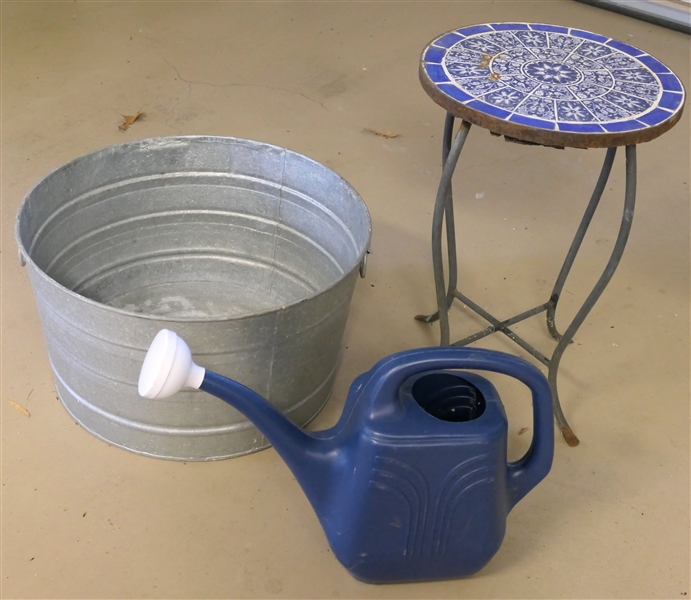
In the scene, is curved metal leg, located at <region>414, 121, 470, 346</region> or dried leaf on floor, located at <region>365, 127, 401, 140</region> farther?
dried leaf on floor, located at <region>365, 127, 401, 140</region>

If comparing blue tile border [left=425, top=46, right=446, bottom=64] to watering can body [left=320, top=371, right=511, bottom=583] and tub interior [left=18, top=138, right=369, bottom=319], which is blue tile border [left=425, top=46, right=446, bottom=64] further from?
watering can body [left=320, top=371, right=511, bottom=583]

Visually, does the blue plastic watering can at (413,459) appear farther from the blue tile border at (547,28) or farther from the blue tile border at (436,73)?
the blue tile border at (547,28)

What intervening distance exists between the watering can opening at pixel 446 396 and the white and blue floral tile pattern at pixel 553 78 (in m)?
0.42

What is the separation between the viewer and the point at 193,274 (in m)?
1.82

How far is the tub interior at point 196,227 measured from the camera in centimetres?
156

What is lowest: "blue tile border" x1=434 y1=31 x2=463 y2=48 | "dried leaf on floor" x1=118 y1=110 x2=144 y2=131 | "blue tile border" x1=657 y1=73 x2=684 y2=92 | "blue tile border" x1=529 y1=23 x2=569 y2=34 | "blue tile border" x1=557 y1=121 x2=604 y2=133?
"dried leaf on floor" x1=118 y1=110 x2=144 y2=131

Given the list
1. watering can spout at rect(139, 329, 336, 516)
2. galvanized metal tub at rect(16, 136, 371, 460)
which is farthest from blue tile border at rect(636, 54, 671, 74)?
watering can spout at rect(139, 329, 336, 516)

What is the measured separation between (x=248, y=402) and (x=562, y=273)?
0.86 m

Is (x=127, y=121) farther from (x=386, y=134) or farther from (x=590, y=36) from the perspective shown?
(x=590, y=36)

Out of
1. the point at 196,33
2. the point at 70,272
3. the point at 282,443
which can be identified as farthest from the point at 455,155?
the point at 196,33

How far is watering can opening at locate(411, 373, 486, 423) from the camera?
1.21m

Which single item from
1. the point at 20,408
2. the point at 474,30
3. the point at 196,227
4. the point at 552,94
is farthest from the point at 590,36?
the point at 20,408

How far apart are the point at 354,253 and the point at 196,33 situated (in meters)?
1.91

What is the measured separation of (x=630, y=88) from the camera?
4.39ft
